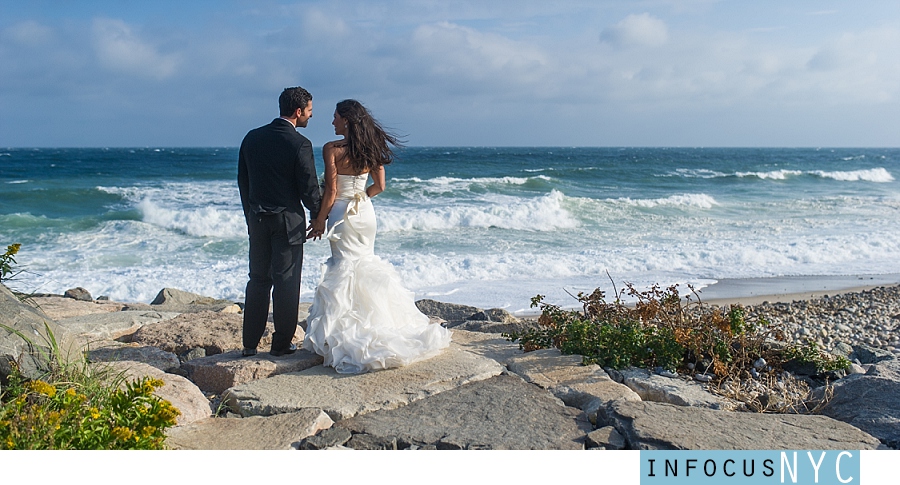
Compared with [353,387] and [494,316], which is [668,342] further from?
[494,316]

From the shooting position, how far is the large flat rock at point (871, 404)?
3.75 metres

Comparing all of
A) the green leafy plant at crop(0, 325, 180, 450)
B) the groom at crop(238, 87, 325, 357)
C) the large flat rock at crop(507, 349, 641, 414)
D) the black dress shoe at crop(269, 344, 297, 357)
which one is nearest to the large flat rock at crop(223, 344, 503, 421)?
the large flat rock at crop(507, 349, 641, 414)

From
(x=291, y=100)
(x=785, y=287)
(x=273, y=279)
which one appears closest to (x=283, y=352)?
(x=273, y=279)

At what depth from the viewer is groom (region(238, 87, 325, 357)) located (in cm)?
457

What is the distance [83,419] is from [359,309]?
202 cm

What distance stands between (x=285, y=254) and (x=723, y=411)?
9.48 ft

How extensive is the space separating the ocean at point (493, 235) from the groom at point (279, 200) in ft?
16.9

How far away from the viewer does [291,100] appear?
4.60 metres

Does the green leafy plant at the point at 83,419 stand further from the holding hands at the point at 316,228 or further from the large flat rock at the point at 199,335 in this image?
the large flat rock at the point at 199,335

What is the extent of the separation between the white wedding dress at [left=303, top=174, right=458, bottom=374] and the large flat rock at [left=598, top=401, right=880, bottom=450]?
1.43m

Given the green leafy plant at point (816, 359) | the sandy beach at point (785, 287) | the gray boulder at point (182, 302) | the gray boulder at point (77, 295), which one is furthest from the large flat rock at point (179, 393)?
the sandy beach at point (785, 287)

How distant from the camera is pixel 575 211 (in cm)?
2191

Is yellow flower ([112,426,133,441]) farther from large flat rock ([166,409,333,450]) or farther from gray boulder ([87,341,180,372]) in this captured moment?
gray boulder ([87,341,180,372])

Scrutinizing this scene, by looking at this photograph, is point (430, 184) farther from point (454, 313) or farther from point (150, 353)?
point (150, 353)
